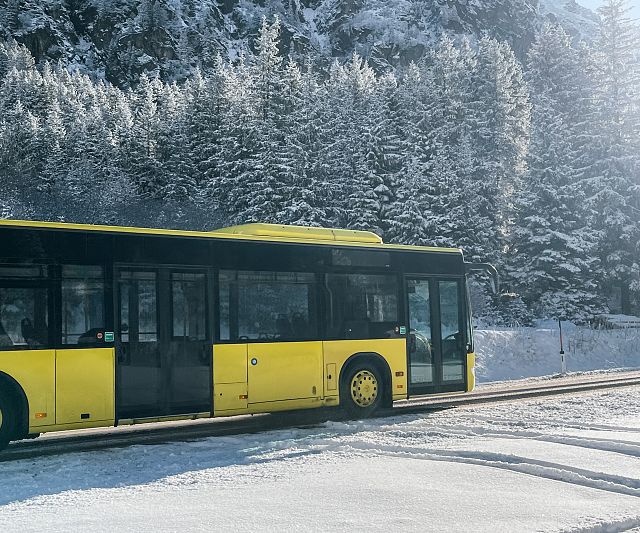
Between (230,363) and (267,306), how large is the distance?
1180 millimetres

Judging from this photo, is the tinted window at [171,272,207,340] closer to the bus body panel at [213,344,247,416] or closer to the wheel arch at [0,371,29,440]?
the bus body panel at [213,344,247,416]

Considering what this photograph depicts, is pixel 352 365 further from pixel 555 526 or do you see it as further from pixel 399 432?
pixel 555 526

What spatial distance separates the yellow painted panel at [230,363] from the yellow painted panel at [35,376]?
2.45 m

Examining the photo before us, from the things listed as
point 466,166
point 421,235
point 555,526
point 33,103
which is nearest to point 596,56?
point 466,166

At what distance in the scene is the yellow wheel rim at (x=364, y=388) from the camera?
13211 millimetres

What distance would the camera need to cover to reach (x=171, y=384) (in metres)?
10.9

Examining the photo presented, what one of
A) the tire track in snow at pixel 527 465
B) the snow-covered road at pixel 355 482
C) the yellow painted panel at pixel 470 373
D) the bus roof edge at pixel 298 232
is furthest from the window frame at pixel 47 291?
the yellow painted panel at pixel 470 373

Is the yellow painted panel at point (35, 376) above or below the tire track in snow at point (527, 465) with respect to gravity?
above

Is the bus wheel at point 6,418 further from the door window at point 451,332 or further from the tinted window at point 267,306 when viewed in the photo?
the door window at point 451,332

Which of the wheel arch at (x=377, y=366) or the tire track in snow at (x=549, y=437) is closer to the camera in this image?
the tire track in snow at (x=549, y=437)

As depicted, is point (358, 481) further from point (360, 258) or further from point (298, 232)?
point (360, 258)

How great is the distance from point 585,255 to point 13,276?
3200 cm

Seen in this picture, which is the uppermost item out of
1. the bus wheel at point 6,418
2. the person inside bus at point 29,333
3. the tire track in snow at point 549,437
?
the person inside bus at point 29,333

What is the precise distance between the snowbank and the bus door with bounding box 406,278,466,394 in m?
7.73
